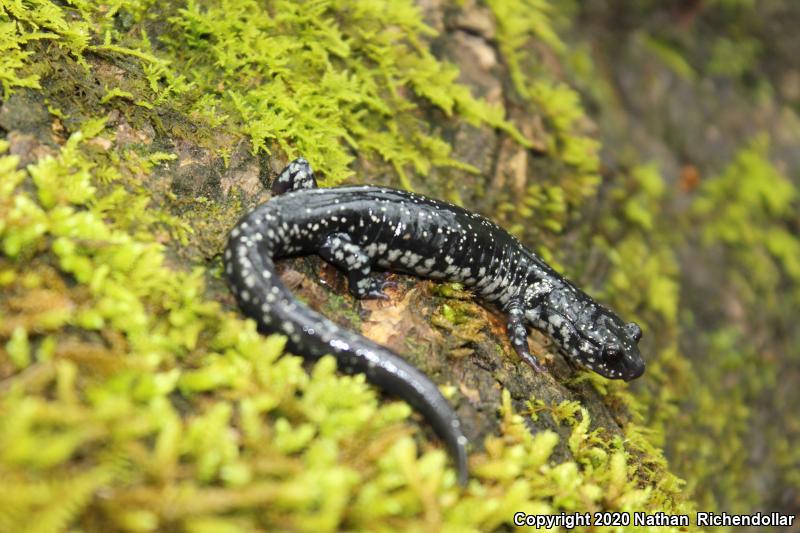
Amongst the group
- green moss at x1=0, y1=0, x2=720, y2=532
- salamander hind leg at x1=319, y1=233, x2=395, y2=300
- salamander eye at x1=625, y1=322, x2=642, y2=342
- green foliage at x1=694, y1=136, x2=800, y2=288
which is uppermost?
green moss at x1=0, y1=0, x2=720, y2=532

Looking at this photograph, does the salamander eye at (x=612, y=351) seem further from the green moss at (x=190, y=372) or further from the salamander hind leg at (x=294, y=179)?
the salamander hind leg at (x=294, y=179)

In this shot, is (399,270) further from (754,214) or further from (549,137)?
(754,214)

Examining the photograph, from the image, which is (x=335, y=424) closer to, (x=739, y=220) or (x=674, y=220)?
(x=674, y=220)

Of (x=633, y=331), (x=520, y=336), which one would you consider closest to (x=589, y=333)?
(x=633, y=331)

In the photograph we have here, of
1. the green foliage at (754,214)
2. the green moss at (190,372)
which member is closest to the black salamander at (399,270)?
the green moss at (190,372)

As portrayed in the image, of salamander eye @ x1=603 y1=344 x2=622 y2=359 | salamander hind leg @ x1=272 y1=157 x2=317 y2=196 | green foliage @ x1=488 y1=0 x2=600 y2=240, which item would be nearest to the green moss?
salamander hind leg @ x1=272 y1=157 x2=317 y2=196

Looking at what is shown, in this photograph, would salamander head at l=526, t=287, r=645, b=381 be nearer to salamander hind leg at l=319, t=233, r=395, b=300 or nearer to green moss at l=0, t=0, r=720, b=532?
green moss at l=0, t=0, r=720, b=532

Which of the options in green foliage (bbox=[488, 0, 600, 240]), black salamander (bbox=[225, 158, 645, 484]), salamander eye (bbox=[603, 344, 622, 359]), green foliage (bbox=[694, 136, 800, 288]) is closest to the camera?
black salamander (bbox=[225, 158, 645, 484])

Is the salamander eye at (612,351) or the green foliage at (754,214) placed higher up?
the salamander eye at (612,351)
